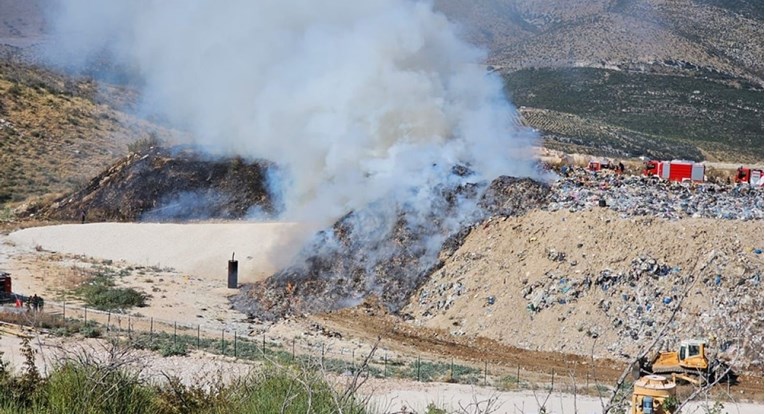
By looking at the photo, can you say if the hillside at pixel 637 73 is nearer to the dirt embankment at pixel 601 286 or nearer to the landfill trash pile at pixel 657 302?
the dirt embankment at pixel 601 286

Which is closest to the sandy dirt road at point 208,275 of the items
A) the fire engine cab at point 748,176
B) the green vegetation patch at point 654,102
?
the fire engine cab at point 748,176

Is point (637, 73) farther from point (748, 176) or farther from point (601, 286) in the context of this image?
point (601, 286)

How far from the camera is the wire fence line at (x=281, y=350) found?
66.6 feet

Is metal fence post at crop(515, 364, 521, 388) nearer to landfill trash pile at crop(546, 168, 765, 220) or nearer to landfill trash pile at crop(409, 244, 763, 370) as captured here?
landfill trash pile at crop(409, 244, 763, 370)

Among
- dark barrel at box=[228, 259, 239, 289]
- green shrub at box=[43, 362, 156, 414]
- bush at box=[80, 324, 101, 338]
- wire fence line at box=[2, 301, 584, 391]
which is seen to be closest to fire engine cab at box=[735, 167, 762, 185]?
dark barrel at box=[228, 259, 239, 289]

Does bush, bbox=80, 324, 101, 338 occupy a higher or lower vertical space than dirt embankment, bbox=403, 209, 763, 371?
lower

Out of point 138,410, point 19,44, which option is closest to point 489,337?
point 138,410

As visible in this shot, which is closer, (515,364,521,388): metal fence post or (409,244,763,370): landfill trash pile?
(515,364,521,388): metal fence post

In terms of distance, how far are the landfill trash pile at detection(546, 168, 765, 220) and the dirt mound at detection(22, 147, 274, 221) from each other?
14.4 meters

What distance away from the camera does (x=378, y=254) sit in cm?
2839

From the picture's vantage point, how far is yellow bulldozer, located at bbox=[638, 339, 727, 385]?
65.6 ft

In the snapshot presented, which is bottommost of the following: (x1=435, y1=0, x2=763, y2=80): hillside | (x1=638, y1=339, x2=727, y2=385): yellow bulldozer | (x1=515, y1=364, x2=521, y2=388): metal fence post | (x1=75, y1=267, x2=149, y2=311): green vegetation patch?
(x1=515, y1=364, x2=521, y2=388): metal fence post

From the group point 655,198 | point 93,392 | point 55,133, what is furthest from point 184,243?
point 93,392

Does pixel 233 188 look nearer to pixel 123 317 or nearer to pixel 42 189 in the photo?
pixel 42 189
